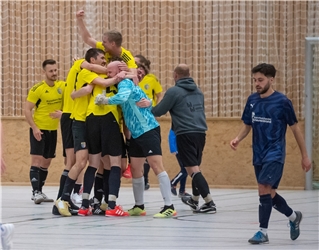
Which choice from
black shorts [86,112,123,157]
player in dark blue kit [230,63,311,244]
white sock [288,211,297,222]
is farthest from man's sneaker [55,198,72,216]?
white sock [288,211,297,222]

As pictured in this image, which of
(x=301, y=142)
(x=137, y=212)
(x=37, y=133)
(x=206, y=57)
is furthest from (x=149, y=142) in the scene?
(x=206, y=57)

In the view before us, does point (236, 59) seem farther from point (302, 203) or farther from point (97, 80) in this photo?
point (97, 80)

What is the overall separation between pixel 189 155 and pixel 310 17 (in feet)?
18.1

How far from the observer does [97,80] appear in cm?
881

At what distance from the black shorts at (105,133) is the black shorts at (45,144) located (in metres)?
2.37

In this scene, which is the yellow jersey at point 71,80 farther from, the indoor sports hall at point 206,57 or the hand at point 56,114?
the indoor sports hall at point 206,57

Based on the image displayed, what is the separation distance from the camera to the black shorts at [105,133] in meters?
8.82

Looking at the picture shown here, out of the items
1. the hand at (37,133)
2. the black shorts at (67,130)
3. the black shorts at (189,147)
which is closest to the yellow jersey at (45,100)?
the hand at (37,133)

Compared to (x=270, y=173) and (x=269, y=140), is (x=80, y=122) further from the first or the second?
(x=270, y=173)

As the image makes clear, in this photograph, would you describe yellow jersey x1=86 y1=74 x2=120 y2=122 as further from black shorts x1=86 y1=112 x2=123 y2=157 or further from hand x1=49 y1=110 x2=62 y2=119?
hand x1=49 y1=110 x2=62 y2=119

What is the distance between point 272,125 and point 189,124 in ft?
8.72

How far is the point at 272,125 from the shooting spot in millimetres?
6926

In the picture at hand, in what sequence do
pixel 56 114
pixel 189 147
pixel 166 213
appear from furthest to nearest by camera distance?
1. pixel 56 114
2. pixel 189 147
3. pixel 166 213

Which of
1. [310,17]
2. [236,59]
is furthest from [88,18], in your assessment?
[310,17]
